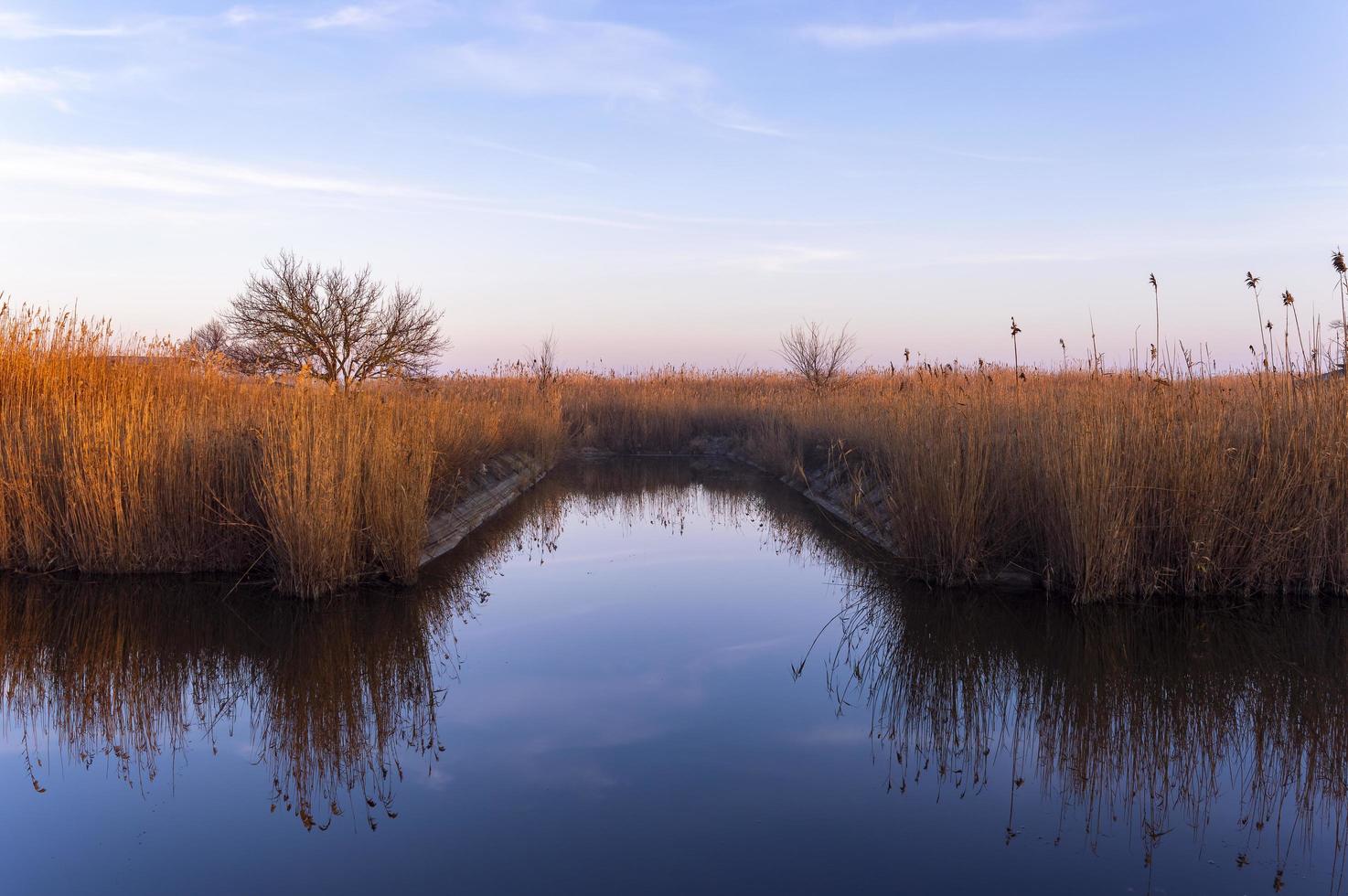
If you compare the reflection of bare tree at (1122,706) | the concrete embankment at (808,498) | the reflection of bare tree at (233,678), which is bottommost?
the reflection of bare tree at (1122,706)

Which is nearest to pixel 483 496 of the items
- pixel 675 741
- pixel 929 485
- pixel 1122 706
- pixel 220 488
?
pixel 220 488

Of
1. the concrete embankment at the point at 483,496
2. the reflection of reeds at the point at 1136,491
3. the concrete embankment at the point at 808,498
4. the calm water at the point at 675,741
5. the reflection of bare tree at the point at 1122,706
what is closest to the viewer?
the calm water at the point at 675,741

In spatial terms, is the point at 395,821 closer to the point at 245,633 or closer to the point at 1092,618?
the point at 245,633

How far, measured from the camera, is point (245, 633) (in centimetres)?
569

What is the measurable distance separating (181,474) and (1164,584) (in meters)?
7.70

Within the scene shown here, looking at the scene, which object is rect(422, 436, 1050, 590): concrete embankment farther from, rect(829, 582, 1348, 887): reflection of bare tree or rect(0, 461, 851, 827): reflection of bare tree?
rect(0, 461, 851, 827): reflection of bare tree

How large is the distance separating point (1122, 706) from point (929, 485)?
2.62m

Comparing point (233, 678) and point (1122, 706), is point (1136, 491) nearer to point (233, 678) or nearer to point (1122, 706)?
point (1122, 706)

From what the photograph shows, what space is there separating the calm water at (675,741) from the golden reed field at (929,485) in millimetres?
479

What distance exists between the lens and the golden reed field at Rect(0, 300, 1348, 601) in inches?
251

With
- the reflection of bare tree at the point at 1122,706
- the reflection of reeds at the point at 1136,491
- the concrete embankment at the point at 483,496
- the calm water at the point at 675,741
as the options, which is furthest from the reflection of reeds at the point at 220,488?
the reflection of reeds at the point at 1136,491

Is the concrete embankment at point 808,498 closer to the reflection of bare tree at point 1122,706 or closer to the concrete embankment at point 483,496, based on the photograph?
the concrete embankment at point 483,496

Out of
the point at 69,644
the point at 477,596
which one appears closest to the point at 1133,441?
the point at 477,596

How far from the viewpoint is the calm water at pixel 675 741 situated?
3.14 m
